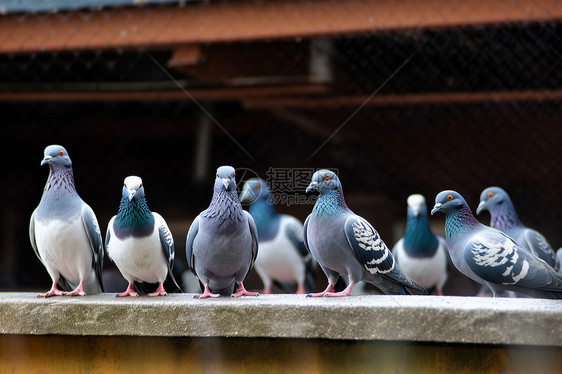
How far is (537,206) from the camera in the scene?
5172 mm

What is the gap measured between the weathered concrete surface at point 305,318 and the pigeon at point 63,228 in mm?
286

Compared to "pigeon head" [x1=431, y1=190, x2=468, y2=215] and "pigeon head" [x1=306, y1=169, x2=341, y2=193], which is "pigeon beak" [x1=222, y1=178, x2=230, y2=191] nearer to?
"pigeon head" [x1=306, y1=169, x2=341, y2=193]

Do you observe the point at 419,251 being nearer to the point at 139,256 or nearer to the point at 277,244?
the point at 277,244

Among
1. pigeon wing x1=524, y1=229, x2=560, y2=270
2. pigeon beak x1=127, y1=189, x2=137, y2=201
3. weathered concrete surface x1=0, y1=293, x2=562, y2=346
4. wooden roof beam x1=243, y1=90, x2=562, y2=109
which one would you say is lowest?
weathered concrete surface x1=0, y1=293, x2=562, y2=346

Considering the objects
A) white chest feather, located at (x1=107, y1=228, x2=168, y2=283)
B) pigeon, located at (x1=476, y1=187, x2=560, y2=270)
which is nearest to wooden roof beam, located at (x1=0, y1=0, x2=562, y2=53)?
pigeon, located at (x1=476, y1=187, x2=560, y2=270)

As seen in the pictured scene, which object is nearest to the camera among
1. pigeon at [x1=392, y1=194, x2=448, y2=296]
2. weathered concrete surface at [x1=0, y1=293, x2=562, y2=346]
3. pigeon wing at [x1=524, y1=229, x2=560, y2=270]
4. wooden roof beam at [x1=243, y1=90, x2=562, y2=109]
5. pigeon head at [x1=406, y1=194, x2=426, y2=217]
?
weathered concrete surface at [x1=0, y1=293, x2=562, y2=346]

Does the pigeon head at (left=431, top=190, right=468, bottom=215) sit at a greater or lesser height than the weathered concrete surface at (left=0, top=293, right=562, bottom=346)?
greater

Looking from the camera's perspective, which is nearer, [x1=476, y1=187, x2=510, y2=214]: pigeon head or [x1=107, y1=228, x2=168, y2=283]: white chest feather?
[x1=107, y1=228, x2=168, y2=283]: white chest feather

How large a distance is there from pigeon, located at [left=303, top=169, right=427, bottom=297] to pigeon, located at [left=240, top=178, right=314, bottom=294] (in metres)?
1.27

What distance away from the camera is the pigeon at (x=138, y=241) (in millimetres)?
2322

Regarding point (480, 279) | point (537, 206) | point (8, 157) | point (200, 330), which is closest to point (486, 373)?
point (480, 279)

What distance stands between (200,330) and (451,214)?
105 cm

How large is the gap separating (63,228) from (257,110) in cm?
307

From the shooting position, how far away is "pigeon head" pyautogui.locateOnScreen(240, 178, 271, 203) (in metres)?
3.35
